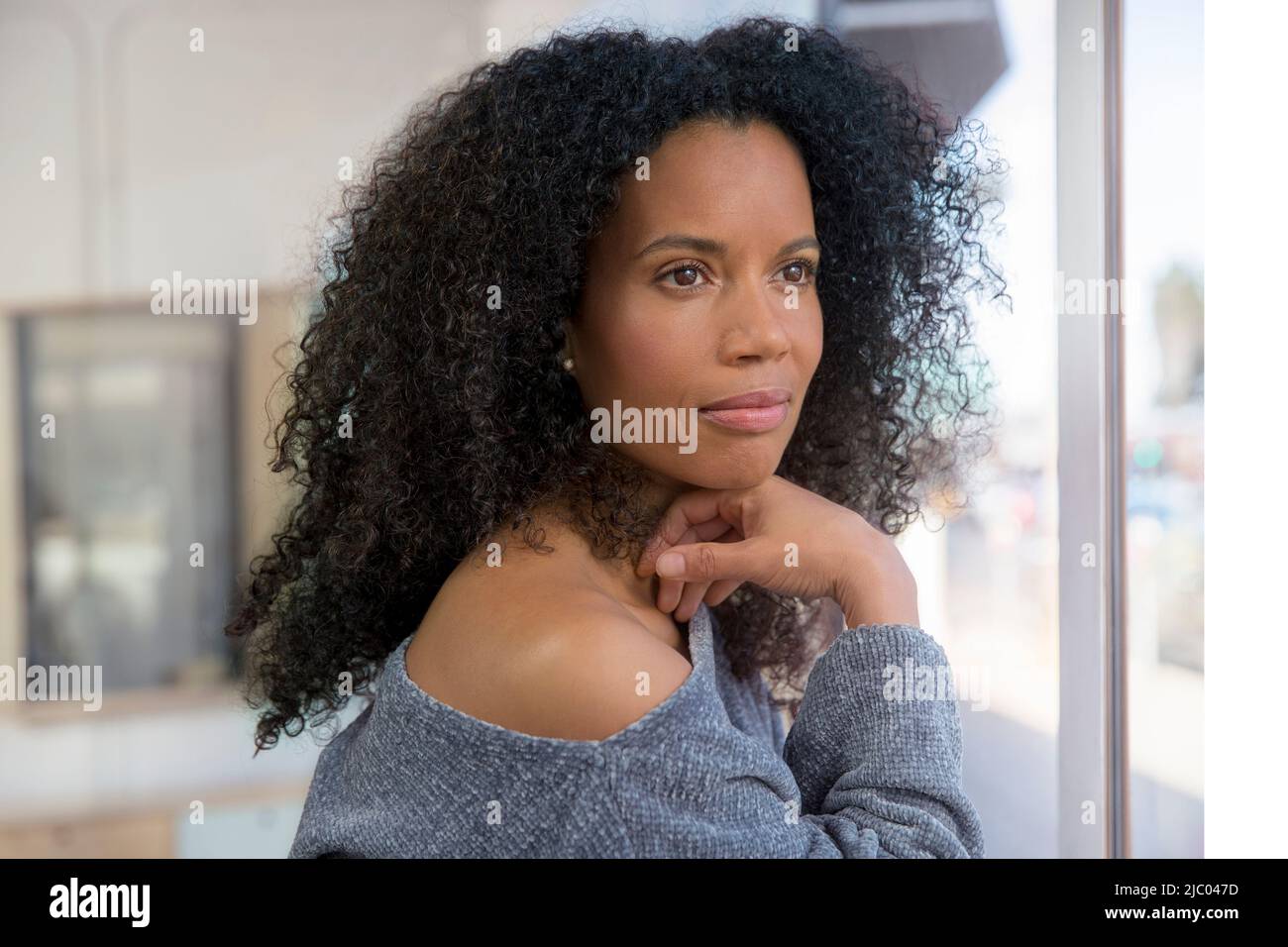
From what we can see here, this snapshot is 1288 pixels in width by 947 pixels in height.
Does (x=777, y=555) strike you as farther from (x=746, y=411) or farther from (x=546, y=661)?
(x=546, y=661)

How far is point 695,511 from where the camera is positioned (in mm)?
1200

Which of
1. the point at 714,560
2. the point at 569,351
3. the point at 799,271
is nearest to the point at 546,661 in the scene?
the point at 714,560

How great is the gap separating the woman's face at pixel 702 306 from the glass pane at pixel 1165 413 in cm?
68

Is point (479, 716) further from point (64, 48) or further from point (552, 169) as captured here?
point (64, 48)

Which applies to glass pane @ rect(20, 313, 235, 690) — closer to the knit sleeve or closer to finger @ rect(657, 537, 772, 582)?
finger @ rect(657, 537, 772, 582)

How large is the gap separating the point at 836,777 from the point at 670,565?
0.97ft

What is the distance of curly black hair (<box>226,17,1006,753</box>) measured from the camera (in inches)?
44.0

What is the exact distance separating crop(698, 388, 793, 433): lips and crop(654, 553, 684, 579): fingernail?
16cm

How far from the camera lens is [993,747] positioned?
185cm

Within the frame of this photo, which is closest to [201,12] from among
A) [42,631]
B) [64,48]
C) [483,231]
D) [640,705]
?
[64,48]

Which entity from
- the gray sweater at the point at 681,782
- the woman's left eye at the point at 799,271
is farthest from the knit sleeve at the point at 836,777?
the woman's left eye at the point at 799,271

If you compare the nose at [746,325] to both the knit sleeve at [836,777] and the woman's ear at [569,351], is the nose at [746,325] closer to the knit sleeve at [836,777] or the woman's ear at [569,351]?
the woman's ear at [569,351]

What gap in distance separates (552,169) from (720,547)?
0.47 metres

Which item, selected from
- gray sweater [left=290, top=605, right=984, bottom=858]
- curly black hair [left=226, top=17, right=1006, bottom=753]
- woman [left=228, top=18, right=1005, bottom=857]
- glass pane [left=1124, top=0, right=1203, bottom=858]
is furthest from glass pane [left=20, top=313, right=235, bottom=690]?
glass pane [left=1124, top=0, right=1203, bottom=858]
